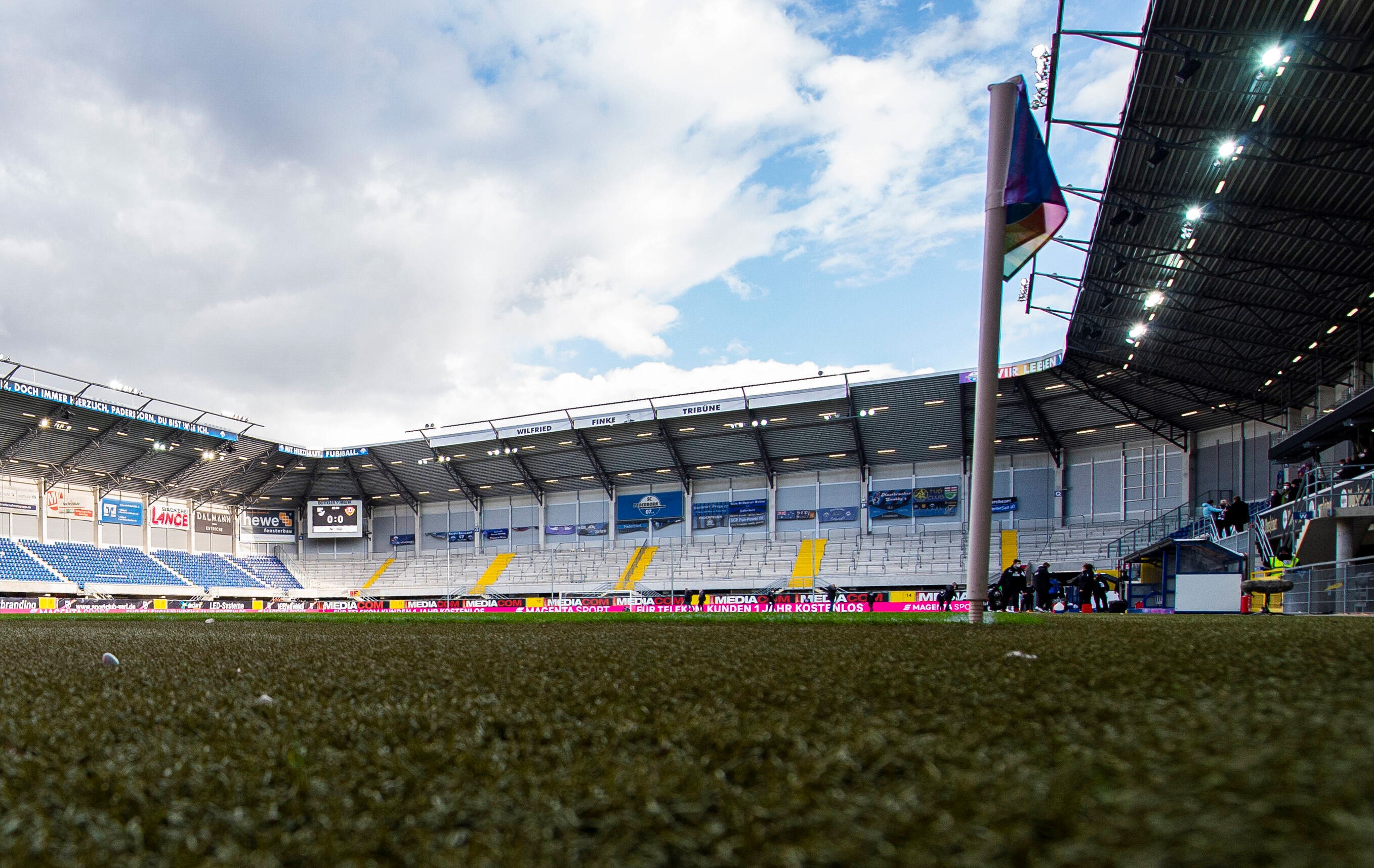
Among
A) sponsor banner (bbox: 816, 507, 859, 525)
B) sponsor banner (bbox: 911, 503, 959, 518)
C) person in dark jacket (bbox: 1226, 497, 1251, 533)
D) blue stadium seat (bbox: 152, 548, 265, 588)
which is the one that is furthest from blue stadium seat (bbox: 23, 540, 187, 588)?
person in dark jacket (bbox: 1226, 497, 1251, 533)

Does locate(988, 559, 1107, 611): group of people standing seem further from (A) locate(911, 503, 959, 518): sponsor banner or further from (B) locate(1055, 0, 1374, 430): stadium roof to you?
(A) locate(911, 503, 959, 518): sponsor banner

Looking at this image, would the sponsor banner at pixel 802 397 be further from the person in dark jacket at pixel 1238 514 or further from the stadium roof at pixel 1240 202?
the person in dark jacket at pixel 1238 514

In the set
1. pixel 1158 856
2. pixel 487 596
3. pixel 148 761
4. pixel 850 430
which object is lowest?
pixel 487 596

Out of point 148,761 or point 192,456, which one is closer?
point 148,761

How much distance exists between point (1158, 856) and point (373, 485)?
4868 cm

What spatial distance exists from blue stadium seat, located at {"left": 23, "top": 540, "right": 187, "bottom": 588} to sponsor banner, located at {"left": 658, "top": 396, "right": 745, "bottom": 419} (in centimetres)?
2590

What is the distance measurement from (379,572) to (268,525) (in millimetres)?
7258

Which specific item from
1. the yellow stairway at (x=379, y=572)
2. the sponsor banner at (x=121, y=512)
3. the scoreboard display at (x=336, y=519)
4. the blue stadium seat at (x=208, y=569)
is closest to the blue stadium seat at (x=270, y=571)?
the blue stadium seat at (x=208, y=569)

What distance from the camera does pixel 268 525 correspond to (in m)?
47.5

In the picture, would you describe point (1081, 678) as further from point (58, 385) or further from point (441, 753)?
point (58, 385)

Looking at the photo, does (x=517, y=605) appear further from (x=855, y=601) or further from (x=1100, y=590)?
(x=1100, y=590)

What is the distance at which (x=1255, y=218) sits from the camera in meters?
15.2

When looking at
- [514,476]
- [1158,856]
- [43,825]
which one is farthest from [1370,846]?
[514,476]

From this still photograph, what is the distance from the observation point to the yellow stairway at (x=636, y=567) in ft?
129
